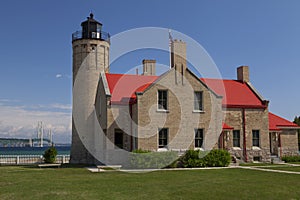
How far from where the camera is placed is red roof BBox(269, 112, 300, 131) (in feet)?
97.9

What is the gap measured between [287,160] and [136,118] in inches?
529

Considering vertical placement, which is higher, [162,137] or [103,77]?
[103,77]

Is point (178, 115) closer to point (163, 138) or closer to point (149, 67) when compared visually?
point (163, 138)

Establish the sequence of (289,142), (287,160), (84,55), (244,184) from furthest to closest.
Answer: 1. (84,55)
2. (289,142)
3. (287,160)
4. (244,184)

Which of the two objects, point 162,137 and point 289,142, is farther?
point 289,142

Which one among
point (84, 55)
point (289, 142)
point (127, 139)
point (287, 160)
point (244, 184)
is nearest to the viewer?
point (244, 184)

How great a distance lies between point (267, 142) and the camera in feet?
92.8

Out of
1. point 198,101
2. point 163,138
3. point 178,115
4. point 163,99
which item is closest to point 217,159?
point 163,138

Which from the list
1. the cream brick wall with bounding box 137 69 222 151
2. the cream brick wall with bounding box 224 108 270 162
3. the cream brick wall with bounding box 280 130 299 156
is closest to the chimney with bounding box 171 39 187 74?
the cream brick wall with bounding box 137 69 222 151

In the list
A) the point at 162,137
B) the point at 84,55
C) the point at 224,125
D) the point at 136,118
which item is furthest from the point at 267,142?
the point at 84,55

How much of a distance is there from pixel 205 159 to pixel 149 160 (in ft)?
13.4

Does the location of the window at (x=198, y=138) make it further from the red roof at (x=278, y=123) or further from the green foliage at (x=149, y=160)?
the red roof at (x=278, y=123)

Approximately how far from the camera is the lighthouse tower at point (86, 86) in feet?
104

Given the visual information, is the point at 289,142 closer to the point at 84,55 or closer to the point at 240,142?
the point at 240,142
